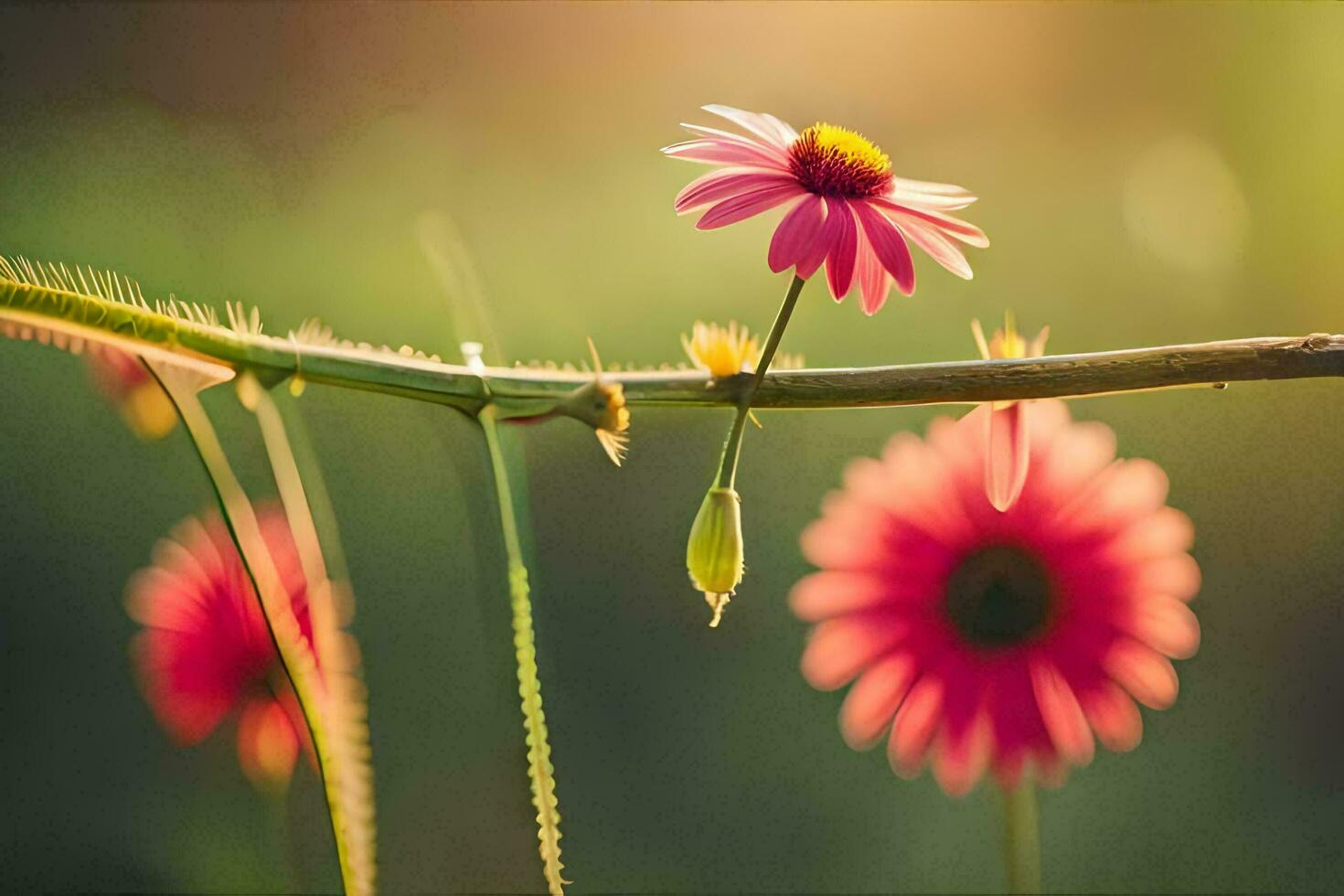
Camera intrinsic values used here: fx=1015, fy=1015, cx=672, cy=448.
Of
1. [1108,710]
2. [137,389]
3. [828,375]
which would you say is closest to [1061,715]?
[1108,710]

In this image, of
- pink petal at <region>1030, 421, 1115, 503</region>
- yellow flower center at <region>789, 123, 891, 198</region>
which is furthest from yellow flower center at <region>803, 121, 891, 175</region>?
pink petal at <region>1030, 421, 1115, 503</region>

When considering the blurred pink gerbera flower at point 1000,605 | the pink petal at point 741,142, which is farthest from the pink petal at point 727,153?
the blurred pink gerbera flower at point 1000,605

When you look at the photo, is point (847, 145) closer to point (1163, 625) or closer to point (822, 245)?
point (822, 245)

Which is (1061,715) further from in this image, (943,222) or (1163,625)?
(943,222)

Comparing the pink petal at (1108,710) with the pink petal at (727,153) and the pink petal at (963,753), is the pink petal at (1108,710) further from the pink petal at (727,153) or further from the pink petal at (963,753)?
the pink petal at (727,153)

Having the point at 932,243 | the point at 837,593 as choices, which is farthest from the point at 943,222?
the point at 837,593

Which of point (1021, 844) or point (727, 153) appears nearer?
point (727, 153)

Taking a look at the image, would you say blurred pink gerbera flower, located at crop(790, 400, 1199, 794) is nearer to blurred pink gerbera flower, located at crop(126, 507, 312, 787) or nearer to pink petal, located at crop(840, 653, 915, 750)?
pink petal, located at crop(840, 653, 915, 750)

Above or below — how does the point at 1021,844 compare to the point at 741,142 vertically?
below
